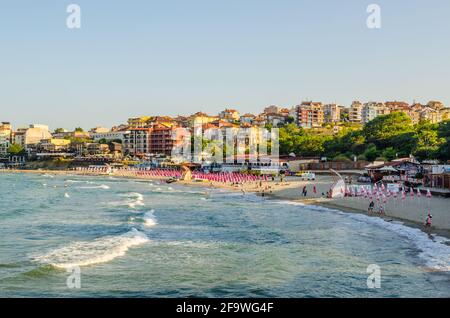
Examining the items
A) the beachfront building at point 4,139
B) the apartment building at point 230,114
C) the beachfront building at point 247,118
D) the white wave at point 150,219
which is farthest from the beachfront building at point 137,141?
the white wave at point 150,219

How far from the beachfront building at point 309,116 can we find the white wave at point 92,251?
136m

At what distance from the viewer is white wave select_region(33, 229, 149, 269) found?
18.8 meters

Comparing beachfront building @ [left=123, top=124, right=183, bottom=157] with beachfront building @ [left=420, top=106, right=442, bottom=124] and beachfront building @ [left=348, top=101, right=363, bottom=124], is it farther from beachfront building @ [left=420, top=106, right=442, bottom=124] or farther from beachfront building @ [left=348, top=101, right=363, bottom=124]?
beachfront building @ [left=420, top=106, right=442, bottom=124]

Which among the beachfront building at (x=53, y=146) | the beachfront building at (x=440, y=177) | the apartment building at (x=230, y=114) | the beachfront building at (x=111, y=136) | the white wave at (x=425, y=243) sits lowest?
the white wave at (x=425, y=243)

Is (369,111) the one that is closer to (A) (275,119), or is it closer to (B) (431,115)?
(B) (431,115)

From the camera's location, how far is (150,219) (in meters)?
31.8

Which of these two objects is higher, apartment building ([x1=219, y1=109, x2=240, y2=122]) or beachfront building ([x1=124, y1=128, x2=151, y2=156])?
apartment building ([x1=219, y1=109, x2=240, y2=122])

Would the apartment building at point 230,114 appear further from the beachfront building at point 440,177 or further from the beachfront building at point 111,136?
the beachfront building at point 440,177

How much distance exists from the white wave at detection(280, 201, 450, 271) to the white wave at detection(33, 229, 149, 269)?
11952 mm

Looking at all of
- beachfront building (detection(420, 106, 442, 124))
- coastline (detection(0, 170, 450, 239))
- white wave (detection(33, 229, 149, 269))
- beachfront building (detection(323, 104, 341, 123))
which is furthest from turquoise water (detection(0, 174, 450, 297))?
beachfront building (detection(323, 104, 341, 123))

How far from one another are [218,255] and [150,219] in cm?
1278

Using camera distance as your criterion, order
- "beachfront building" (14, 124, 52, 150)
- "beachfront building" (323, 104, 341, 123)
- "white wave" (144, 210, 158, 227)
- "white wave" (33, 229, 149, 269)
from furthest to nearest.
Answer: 1. "beachfront building" (14, 124, 52, 150)
2. "beachfront building" (323, 104, 341, 123)
3. "white wave" (144, 210, 158, 227)
4. "white wave" (33, 229, 149, 269)

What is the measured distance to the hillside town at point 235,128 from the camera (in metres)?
86.2
